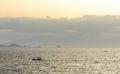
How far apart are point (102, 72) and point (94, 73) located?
517cm

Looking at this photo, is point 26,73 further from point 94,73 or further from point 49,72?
point 94,73

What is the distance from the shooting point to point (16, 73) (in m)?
134

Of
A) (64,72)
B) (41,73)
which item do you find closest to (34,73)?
(41,73)

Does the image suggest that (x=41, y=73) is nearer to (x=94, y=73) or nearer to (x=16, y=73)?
(x=16, y=73)

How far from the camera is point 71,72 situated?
465ft

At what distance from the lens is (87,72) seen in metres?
142

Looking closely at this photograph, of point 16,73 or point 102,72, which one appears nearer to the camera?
point 16,73

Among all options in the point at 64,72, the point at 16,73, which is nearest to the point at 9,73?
the point at 16,73

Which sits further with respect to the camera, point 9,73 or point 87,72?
point 87,72

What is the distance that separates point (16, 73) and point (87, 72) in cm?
2739

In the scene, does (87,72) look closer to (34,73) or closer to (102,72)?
(102,72)

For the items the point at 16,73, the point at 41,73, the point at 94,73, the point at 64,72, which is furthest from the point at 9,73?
the point at 94,73

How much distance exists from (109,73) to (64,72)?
1701 cm

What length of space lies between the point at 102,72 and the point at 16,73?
33065 mm
